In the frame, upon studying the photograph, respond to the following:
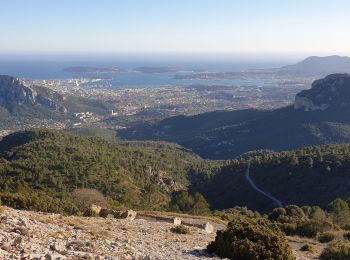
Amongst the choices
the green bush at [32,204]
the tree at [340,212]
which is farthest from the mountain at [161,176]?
the green bush at [32,204]

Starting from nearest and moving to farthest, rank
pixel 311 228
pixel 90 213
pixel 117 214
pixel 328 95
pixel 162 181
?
pixel 90 213, pixel 117 214, pixel 311 228, pixel 162 181, pixel 328 95

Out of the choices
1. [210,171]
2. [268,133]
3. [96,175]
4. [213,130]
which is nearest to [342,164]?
[210,171]

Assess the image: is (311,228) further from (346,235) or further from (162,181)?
(162,181)

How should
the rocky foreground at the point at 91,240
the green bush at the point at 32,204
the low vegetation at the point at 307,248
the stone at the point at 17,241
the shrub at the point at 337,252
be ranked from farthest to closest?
1. the green bush at the point at 32,204
2. the low vegetation at the point at 307,248
3. the shrub at the point at 337,252
4. the stone at the point at 17,241
5. the rocky foreground at the point at 91,240

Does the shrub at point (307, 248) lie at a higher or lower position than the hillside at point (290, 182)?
higher

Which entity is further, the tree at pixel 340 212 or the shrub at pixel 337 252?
the tree at pixel 340 212

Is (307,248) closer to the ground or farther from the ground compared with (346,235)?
farther from the ground

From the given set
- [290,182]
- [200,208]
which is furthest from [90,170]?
[290,182]

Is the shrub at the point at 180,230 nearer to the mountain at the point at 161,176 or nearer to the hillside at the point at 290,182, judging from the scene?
the mountain at the point at 161,176
